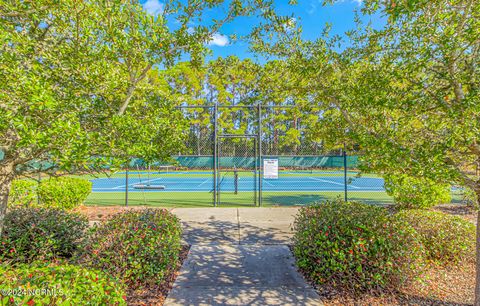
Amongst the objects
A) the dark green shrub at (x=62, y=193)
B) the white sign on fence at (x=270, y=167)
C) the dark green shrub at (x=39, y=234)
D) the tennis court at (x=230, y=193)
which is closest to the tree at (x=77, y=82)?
the dark green shrub at (x=39, y=234)

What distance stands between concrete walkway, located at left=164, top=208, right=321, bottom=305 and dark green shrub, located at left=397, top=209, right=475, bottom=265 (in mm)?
1907

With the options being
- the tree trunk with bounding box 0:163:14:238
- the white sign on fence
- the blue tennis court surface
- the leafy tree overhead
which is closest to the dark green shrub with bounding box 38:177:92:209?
the tree trunk with bounding box 0:163:14:238

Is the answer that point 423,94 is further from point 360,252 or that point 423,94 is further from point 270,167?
point 270,167

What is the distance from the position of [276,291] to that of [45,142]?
2.66 metres

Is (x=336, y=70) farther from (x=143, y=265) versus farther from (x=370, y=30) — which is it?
(x=143, y=265)

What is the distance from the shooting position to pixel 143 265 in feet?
8.93

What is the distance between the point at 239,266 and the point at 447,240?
3101mm

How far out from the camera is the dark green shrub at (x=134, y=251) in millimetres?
2627

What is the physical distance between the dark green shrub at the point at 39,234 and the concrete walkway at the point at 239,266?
160cm

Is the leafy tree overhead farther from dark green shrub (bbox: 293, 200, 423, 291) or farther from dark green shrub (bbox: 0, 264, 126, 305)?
dark green shrub (bbox: 0, 264, 126, 305)

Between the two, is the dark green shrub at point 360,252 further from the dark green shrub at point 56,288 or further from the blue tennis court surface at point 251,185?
the blue tennis court surface at point 251,185

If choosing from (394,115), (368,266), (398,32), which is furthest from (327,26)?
(368,266)

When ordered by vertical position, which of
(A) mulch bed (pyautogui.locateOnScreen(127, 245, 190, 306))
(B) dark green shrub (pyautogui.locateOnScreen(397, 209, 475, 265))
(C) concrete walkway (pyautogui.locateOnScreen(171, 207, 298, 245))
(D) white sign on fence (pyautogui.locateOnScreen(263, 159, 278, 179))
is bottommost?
(A) mulch bed (pyautogui.locateOnScreen(127, 245, 190, 306))

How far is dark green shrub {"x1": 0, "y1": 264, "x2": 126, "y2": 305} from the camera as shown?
1365 millimetres
